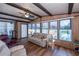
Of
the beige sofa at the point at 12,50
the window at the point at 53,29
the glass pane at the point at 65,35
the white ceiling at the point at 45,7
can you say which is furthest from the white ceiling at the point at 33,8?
the beige sofa at the point at 12,50

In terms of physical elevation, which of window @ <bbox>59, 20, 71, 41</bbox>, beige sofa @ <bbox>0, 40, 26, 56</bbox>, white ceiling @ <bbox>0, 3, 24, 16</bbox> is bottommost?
beige sofa @ <bbox>0, 40, 26, 56</bbox>

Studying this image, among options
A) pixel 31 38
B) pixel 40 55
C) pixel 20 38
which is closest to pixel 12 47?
pixel 20 38

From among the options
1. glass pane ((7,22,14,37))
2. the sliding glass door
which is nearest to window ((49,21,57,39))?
the sliding glass door

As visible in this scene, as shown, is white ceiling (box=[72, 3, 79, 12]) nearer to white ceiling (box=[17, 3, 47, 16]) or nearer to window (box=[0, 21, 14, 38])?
white ceiling (box=[17, 3, 47, 16])

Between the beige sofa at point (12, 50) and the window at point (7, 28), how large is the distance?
201 mm

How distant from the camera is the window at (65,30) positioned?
1.77m

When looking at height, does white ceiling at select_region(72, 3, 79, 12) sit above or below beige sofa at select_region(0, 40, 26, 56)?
above

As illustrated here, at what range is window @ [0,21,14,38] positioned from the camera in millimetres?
1819

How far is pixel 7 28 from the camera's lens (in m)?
1.87

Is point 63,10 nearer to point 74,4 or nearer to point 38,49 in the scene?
point 74,4

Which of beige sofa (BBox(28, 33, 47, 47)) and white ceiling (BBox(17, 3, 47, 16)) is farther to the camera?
beige sofa (BBox(28, 33, 47, 47))

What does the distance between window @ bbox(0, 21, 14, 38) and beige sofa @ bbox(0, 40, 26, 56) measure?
0.66 ft

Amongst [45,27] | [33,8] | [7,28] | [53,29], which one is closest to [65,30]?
[53,29]

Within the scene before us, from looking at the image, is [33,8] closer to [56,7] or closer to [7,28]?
[56,7]
